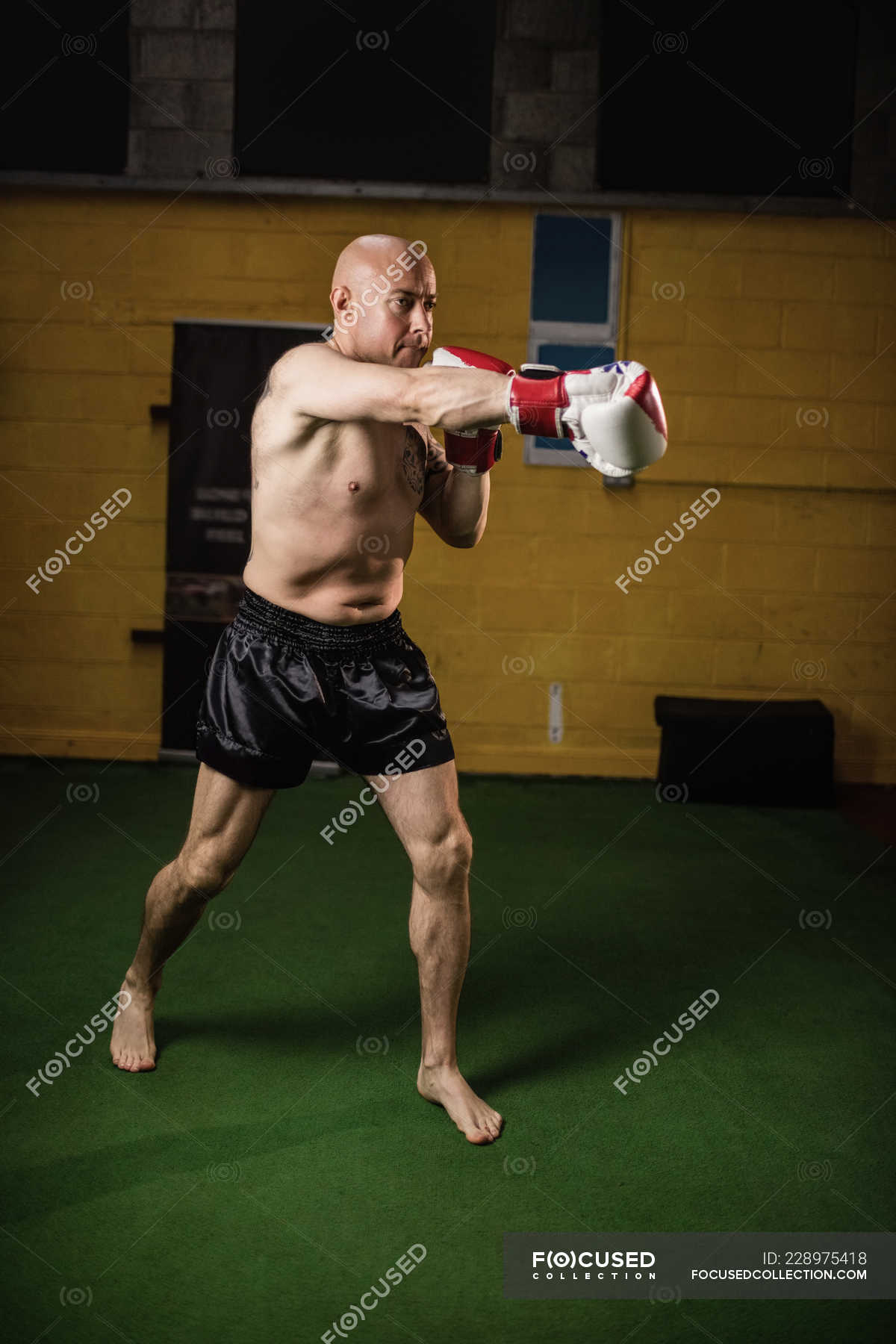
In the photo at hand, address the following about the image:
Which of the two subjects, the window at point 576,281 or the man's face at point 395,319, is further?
the window at point 576,281

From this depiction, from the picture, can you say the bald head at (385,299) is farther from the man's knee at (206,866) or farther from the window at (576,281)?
the window at (576,281)

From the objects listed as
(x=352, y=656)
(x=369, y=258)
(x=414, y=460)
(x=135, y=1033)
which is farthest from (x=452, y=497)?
(x=135, y=1033)

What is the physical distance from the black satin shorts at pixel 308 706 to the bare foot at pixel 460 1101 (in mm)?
625

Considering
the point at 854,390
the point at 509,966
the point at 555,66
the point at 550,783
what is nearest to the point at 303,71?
the point at 555,66

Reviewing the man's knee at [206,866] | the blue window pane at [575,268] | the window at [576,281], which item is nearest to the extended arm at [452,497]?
the man's knee at [206,866]

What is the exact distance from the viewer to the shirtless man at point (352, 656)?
210cm

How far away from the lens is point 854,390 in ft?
16.6

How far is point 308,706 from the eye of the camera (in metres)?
2.21

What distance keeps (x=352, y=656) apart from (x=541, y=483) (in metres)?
3.04

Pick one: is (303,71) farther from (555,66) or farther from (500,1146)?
(500,1146)

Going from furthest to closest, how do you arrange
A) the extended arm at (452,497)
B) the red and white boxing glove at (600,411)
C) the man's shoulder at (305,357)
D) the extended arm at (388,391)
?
the extended arm at (452,497) < the man's shoulder at (305,357) < the extended arm at (388,391) < the red and white boxing glove at (600,411)

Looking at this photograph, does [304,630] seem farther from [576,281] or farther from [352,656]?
[576,281]

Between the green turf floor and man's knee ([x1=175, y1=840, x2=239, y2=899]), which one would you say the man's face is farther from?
the green turf floor

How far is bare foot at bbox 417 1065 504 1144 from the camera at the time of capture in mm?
2211
